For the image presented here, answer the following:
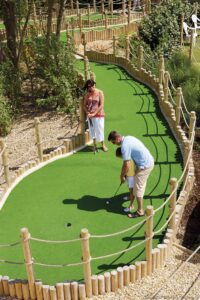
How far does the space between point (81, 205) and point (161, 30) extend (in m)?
12.9

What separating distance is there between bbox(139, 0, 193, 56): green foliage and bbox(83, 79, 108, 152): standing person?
9.87 metres

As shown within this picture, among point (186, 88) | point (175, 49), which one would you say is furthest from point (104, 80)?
point (175, 49)

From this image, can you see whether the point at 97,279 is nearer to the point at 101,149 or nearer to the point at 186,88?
the point at 101,149

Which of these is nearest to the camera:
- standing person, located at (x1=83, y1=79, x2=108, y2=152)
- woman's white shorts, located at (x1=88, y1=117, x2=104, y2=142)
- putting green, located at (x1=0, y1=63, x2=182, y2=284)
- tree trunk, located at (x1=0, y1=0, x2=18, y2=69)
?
putting green, located at (x1=0, y1=63, x2=182, y2=284)

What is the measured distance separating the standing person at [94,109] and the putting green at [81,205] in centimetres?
51

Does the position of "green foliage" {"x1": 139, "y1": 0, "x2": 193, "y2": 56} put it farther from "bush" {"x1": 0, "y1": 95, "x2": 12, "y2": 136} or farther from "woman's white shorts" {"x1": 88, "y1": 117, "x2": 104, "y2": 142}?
"woman's white shorts" {"x1": 88, "y1": 117, "x2": 104, "y2": 142}

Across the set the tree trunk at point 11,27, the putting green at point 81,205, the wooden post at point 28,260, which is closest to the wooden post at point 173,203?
the putting green at point 81,205

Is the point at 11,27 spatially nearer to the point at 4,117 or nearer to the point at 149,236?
the point at 4,117

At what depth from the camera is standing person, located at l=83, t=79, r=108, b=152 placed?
330 inches

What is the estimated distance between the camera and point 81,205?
7.38m

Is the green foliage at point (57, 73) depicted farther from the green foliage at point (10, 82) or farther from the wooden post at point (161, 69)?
the wooden post at point (161, 69)

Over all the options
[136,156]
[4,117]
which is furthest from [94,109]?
[4,117]

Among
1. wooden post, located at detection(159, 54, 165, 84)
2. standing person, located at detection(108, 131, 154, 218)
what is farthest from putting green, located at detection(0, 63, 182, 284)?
wooden post, located at detection(159, 54, 165, 84)

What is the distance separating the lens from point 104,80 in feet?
42.5
